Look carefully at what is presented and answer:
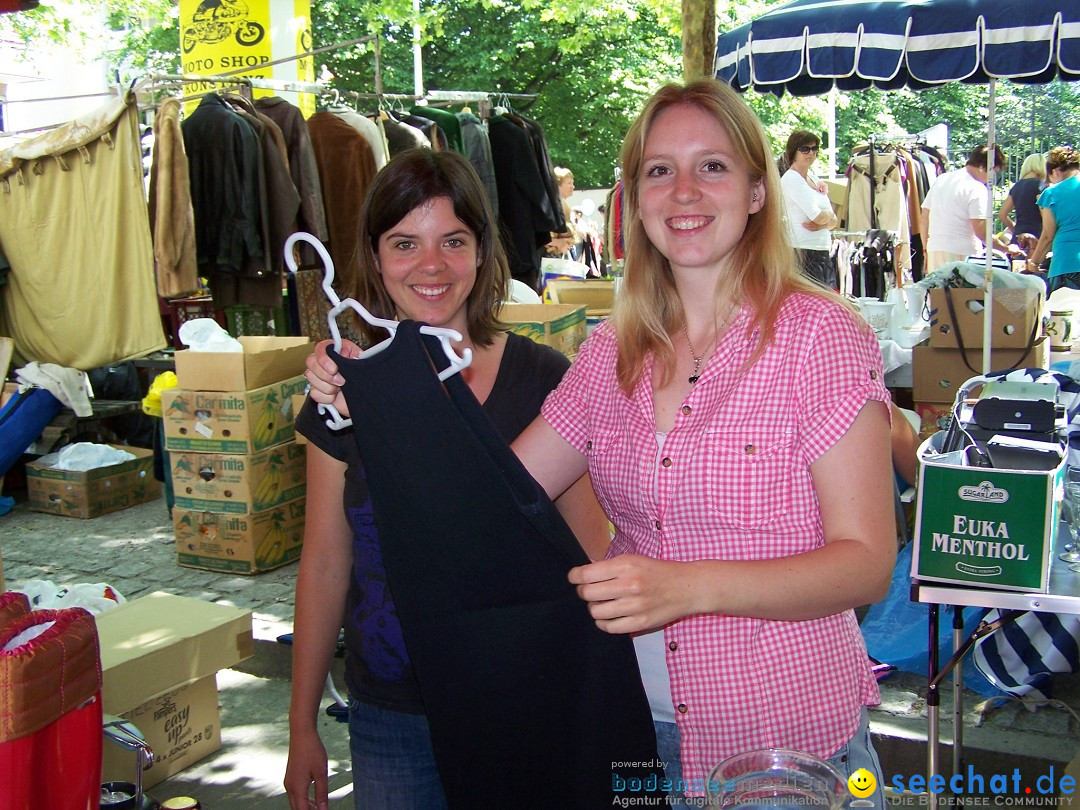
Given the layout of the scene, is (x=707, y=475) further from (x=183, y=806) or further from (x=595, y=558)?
(x=183, y=806)

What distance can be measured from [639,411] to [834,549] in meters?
0.39

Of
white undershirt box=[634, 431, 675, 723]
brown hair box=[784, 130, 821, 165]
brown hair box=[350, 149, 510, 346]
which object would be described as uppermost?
brown hair box=[784, 130, 821, 165]

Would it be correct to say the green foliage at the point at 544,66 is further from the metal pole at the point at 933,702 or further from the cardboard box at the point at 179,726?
the metal pole at the point at 933,702

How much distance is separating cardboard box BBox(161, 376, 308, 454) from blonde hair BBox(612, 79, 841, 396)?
3.86 m

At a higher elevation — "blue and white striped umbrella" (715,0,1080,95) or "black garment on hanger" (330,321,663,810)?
"blue and white striped umbrella" (715,0,1080,95)

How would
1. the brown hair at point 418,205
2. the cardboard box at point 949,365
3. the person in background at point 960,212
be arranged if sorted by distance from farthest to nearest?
1. the person in background at point 960,212
2. the cardboard box at point 949,365
3. the brown hair at point 418,205

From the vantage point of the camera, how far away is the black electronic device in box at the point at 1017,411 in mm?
2541

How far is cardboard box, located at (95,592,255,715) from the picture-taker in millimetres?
3166

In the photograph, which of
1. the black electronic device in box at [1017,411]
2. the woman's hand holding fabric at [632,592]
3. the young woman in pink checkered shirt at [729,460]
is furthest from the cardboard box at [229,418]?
the woman's hand holding fabric at [632,592]

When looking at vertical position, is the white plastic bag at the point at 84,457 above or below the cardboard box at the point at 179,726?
above

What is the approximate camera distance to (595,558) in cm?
196

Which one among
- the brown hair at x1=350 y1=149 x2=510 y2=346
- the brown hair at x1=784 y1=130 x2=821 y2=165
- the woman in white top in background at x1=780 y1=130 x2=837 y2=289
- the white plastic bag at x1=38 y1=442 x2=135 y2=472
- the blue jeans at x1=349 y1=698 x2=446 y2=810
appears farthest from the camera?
the brown hair at x1=784 y1=130 x2=821 y2=165

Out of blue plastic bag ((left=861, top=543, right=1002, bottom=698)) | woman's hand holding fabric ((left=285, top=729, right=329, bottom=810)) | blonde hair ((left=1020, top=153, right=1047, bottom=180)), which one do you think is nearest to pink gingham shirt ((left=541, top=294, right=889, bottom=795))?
woman's hand holding fabric ((left=285, top=729, right=329, bottom=810))

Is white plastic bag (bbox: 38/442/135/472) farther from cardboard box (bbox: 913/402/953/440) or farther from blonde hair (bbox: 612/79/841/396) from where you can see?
blonde hair (bbox: 612/79/841/396)
